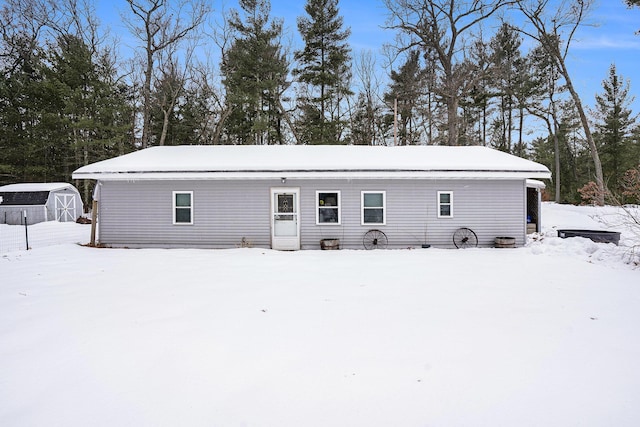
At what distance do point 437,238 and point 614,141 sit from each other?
26.1 meters

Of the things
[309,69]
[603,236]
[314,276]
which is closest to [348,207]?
[314,276]

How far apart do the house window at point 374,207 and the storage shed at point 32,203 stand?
716 inches

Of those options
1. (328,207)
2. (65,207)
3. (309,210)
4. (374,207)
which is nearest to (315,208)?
(309,210)

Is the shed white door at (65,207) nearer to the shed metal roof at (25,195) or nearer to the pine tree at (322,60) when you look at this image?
the shed metal roof at (25,195)

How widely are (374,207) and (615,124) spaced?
27322 mm

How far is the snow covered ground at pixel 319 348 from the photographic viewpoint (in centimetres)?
288

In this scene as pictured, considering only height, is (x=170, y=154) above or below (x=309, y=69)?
below

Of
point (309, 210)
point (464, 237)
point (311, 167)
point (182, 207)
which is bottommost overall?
point (464, 237)

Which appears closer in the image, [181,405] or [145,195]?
[181,405]

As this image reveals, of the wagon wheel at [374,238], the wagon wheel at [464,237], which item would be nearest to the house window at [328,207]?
the wagon wheel at [374,238]

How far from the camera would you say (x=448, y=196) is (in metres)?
11.8

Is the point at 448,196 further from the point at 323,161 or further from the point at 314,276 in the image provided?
the point at 314,276

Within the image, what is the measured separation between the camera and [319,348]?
13.2ft

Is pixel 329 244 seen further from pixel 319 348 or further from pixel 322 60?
pixel 322 60
